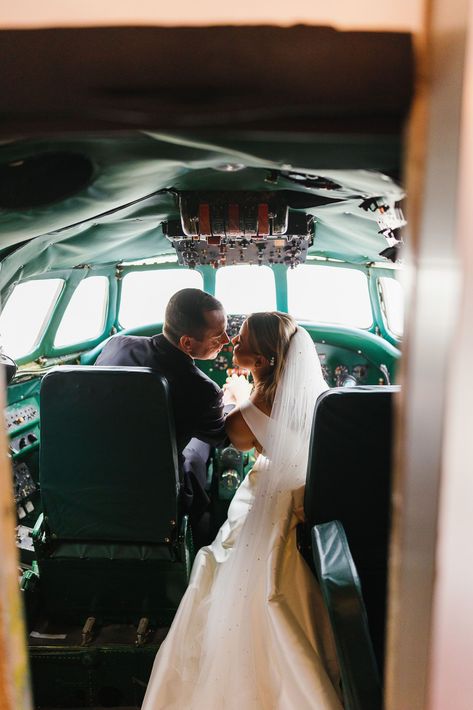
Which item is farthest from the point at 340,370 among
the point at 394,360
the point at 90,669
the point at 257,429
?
the point at 90,669

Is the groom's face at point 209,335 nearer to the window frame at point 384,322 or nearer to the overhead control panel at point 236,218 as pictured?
the overhead control panel at point 236,218

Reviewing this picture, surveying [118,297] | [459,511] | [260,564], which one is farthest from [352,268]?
[459,511]

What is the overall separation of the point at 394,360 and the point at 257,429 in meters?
1.69

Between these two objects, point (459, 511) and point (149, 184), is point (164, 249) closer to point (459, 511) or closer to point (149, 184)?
point (149, 184)

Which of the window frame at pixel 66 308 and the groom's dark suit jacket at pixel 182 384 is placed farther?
the window frame at pixel 66 308

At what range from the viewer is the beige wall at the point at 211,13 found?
27.0 inches

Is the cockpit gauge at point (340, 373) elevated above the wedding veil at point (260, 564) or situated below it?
above

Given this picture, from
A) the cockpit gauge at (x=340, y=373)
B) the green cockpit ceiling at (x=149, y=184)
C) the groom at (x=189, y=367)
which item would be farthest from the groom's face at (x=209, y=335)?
the cockpit gauge at (x=340, y=373)

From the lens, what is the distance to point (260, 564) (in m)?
2.01

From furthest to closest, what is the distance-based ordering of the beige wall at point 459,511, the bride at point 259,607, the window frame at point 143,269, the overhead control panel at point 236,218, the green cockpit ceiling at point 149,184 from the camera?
the window frame at point 143,269
the overhead control panel at point 236,218
the bride at point 259,607
the green cockpit ceiling at point 149,184
the beige wall at point 459,511

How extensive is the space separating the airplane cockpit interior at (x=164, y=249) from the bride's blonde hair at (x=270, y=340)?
439 millimetres

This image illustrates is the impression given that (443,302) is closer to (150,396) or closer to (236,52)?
(236,52)

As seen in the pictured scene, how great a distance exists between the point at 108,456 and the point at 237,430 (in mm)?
849

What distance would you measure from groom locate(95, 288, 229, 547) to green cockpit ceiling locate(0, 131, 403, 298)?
0.47 metres
